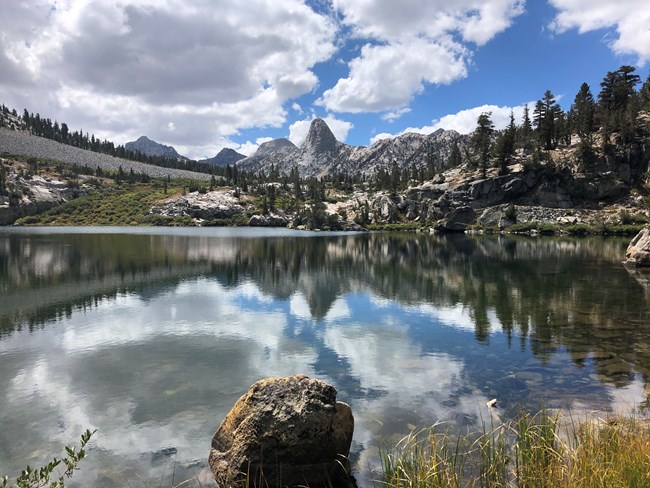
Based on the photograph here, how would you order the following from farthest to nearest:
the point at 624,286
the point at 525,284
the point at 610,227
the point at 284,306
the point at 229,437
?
1. the point at 610,227
2. the point at 525,284
3. the point at 624,286
4. the point at 284,306
5. the point at 229,437

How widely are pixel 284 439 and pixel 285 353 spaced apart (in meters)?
12.2

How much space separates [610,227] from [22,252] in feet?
475

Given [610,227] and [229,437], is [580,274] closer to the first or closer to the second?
[229,437]

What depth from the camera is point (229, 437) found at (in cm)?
1137

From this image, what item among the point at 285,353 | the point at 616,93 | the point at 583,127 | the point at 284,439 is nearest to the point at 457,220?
the point at 583,127

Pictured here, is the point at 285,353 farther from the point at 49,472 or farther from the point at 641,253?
the point at 641,253

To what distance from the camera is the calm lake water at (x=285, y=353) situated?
557 inches

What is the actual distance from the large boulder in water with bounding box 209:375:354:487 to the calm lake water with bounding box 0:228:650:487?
1.26 m

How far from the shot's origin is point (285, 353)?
22797 mm

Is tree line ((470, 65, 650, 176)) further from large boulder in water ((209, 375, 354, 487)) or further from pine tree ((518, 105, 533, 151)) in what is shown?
large boulder in water ((209, 375, 354, 487))

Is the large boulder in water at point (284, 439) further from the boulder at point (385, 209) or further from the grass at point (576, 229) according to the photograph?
the boulder at point (385, 209)

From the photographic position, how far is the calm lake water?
1416 cm

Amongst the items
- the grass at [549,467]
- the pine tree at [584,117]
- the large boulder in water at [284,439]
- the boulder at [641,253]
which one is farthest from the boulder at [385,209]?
the grass at [549,467]

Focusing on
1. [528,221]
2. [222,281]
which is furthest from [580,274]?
[528,221]
